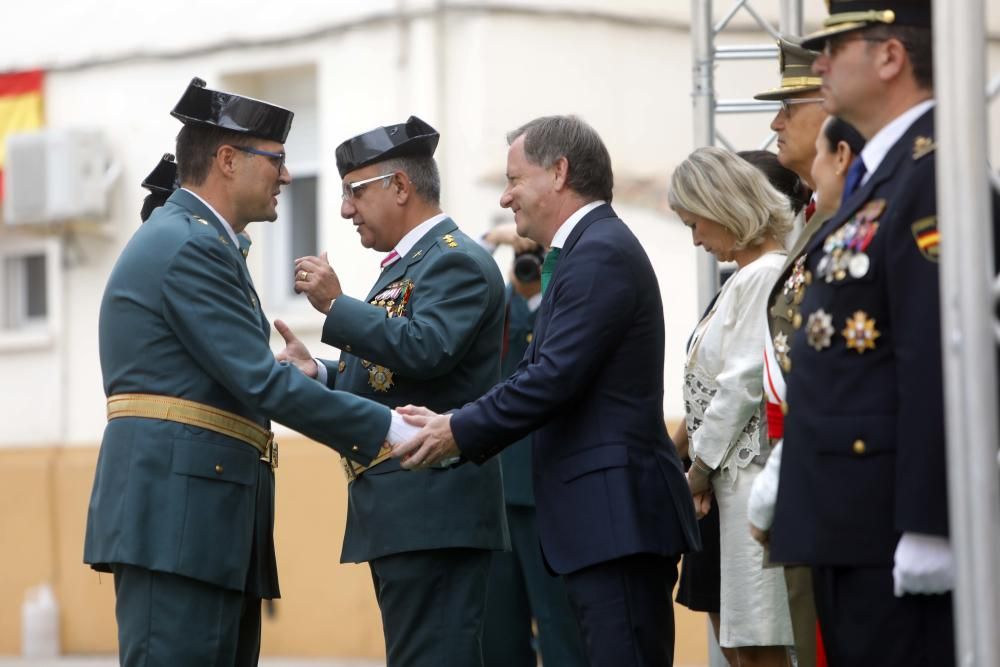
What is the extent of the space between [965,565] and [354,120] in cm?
708

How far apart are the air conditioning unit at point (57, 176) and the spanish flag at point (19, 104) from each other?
0.26m

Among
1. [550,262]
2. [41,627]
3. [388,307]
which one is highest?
[550,262]

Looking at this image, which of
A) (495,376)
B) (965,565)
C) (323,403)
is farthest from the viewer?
(495,376)

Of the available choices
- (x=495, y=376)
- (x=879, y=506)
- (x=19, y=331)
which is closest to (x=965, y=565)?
(x=879, y=506)

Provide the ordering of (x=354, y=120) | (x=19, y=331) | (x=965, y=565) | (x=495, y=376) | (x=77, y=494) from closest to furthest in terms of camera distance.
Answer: (x=965, y=565) < (x=495, y=376) < (x=354, y=120) < (x=77, y=494) < (x=19, y=331)

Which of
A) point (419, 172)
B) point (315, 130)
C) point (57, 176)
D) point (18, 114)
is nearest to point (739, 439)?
point (419, 172)

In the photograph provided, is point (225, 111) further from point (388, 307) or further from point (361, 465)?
point (361, 465)

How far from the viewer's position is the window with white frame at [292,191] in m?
10.0

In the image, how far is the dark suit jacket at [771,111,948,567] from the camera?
3.02 m

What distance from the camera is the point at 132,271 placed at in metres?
4.22

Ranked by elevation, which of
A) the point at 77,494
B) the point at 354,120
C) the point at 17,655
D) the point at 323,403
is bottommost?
the point at 17,655

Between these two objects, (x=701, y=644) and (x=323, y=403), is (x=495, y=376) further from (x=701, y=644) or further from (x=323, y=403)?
(x=701, y=644)

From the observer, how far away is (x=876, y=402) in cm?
314

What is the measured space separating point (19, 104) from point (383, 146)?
22.1ft
